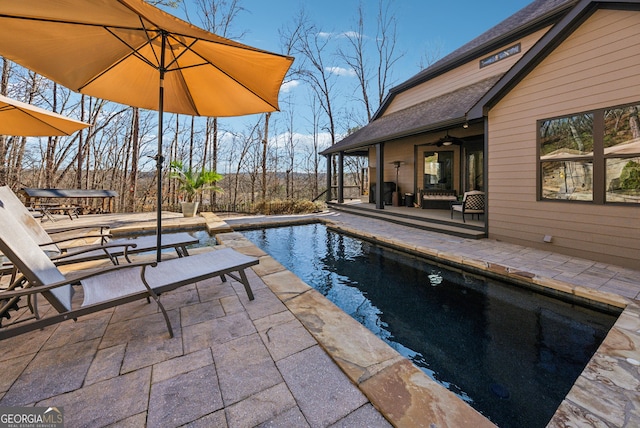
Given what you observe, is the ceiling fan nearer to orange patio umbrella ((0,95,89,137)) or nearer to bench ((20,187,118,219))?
orange patio umbrella ((0,95,89,137))

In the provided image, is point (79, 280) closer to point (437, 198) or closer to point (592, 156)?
point (592, 156)

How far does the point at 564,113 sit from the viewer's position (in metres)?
4.33

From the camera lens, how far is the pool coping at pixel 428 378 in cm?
138

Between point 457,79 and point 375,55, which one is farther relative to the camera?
point 375,55

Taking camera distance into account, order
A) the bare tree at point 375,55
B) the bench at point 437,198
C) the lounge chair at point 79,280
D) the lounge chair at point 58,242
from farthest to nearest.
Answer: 1. the bare tree at point 375,55
2. the bench at point 437,198
3. the lounge chair at point 58,242
4. the lounge chair at point 79,280

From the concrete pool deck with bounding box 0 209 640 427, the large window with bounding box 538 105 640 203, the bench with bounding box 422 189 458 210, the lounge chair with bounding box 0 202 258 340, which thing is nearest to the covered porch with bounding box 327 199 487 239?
the bench with bounding box 422 189 458 210

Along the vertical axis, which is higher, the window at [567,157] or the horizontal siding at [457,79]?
the horizontal siding at [457,79]

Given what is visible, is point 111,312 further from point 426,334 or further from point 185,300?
point 426,334

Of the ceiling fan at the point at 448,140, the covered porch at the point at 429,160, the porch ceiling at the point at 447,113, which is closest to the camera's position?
the porch ceiling at the point at 447,113

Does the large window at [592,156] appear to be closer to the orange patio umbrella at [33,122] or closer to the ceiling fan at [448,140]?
the ceiling fan at [448,140]

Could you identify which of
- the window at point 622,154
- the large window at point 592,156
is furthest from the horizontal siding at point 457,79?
the window at point 622,154

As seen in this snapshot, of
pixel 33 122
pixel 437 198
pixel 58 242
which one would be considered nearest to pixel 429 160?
pixel 437 198

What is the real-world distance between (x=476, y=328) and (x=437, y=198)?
7087mm

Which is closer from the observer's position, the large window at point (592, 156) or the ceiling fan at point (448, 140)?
the large window at point (592, 156)
